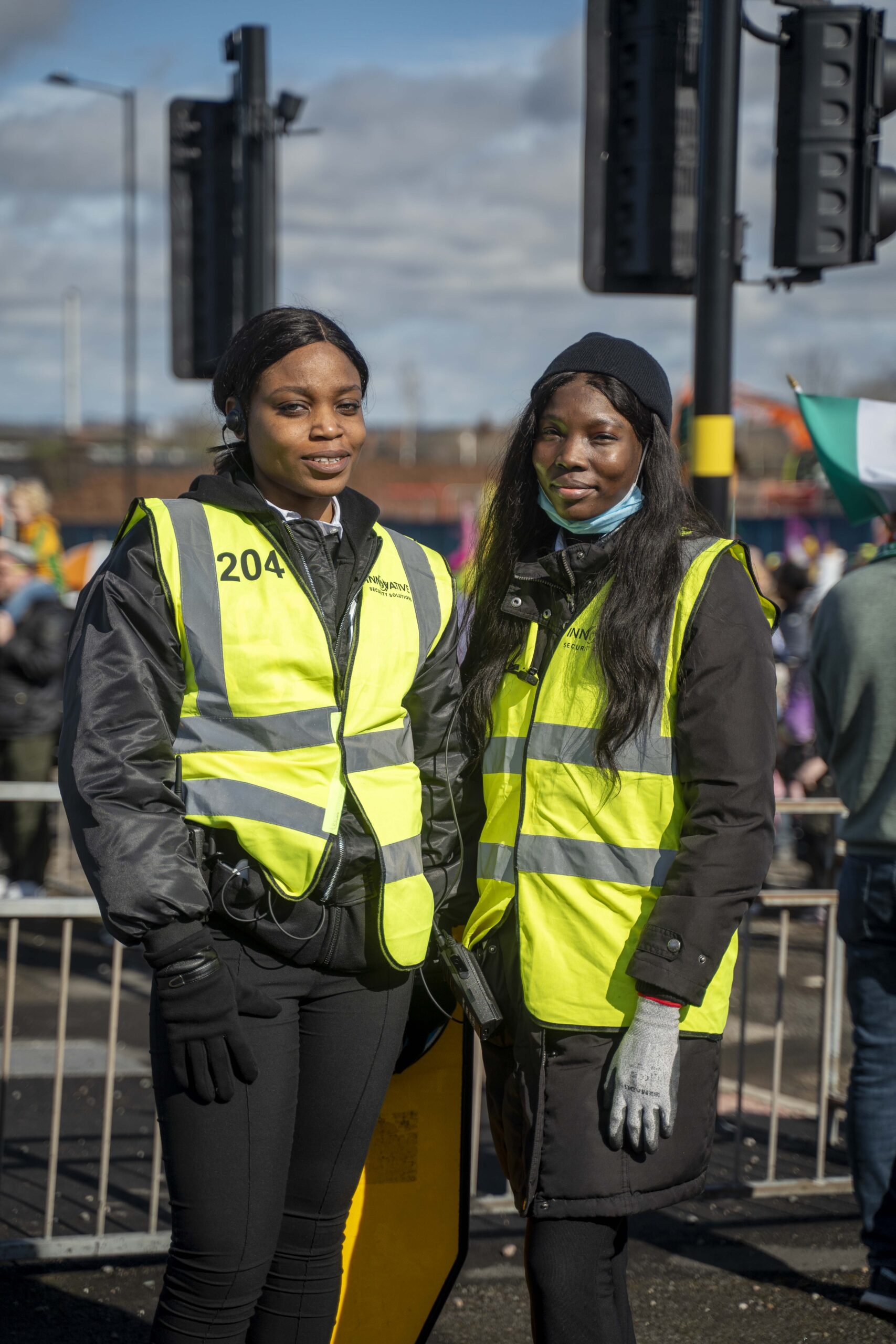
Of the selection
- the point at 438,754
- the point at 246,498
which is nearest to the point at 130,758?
the point at 246,498

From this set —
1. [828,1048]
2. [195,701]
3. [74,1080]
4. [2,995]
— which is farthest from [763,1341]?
[2,995]

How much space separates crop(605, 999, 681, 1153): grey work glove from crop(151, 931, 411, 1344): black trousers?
43cm

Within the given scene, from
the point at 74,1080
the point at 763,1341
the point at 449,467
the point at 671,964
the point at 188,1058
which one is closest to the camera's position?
the point at 188,1058

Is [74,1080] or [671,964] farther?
[74,1080]

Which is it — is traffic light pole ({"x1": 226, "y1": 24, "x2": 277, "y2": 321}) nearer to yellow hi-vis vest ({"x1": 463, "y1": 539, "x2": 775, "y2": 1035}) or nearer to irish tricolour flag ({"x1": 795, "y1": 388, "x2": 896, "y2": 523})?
irish tricolour flag ({"x1": 795, "y1": 388, "x2": 896, "y2": 523})

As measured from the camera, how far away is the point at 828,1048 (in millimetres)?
4508

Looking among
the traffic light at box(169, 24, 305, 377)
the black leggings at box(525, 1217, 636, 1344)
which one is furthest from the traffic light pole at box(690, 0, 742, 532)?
the traffic light at box(169, 24, 305, 377)

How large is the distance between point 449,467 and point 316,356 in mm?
56258

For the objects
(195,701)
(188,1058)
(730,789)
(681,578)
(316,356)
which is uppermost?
(316,356)

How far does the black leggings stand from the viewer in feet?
8.02

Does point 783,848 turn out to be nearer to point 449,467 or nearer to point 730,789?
point 730,789

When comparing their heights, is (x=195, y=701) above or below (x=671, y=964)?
above

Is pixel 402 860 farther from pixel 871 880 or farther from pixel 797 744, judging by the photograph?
pixel 797 744

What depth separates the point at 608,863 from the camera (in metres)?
2.51
